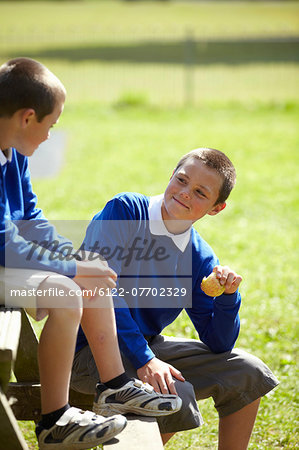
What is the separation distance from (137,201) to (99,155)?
24.8 feet

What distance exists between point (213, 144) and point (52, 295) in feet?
30.1

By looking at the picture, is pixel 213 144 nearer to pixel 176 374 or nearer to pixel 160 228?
pixel 160 228

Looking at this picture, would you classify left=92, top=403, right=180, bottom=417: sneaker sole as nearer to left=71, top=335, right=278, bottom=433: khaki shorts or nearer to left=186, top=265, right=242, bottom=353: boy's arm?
left=71, top=335, right=278, bottom=433: khaki shorts

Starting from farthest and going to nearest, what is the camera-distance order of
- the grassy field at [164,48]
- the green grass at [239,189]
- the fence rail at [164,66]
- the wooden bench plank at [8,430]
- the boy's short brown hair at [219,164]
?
the grassy field at [164,48] < the fence rail at [164,66] < the green grass at [239,189] < the boy's short brown hair at [219,164] < the wooden bench plank at [8,430]

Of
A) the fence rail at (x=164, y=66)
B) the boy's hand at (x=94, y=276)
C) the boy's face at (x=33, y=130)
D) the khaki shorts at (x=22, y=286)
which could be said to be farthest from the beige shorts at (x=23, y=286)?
the fence rail at (x=164, y=66)

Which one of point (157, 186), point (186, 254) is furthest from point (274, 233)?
point (186, 254)

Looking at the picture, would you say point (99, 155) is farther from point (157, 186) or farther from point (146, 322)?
point (146, 322)

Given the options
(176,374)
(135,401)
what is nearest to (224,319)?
(176,374)

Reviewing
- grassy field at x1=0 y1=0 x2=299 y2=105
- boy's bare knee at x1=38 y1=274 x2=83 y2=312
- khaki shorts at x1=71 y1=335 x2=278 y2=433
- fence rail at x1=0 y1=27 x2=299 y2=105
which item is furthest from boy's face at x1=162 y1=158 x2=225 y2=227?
grassy field at x1=0 y1=0 x2=299 y2=105

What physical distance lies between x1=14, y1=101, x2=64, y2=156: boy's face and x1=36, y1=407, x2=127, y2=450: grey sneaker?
973 millimetres

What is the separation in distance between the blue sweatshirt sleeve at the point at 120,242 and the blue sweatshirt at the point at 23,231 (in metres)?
0.14

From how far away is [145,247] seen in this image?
288 centimetres

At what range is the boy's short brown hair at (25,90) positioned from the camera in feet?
8.14

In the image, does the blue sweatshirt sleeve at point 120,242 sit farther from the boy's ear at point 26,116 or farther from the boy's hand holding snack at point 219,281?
the boy's ear at point 26,116
